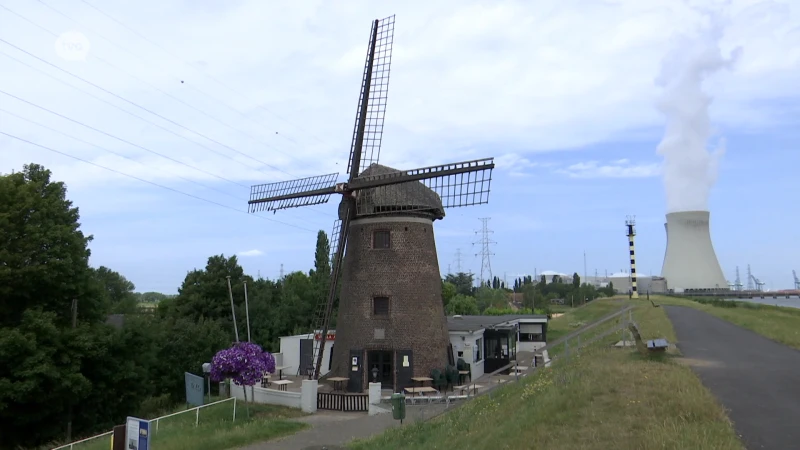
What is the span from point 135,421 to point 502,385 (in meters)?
10.1

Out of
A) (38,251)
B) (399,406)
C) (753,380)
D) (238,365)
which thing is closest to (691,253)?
(753,380)

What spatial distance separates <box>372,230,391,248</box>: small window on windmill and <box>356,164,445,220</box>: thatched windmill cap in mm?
931

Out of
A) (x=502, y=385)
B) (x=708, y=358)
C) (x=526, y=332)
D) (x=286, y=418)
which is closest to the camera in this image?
(x=708, y=358)

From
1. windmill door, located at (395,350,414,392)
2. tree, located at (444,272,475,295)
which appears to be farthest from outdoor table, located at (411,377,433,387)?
tree, located at (444,272,475,295)

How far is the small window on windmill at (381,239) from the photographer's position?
24.8 m

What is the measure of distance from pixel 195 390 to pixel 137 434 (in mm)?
12090

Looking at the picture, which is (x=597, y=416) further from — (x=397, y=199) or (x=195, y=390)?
(x=195, y=390)

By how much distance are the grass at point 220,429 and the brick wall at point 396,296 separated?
496 centimetres

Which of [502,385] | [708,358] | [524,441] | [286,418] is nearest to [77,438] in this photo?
[286,418]

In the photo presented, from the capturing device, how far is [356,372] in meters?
24.1

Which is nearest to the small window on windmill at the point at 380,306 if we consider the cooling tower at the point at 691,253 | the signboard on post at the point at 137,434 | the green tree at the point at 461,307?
the signboard on post at the point at 137,434

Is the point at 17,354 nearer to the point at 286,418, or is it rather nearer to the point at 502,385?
the point at 286,418

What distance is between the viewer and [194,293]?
40.8 meters

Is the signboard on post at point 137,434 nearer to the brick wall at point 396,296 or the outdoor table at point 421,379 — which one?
the outdoor table at point 421,379
